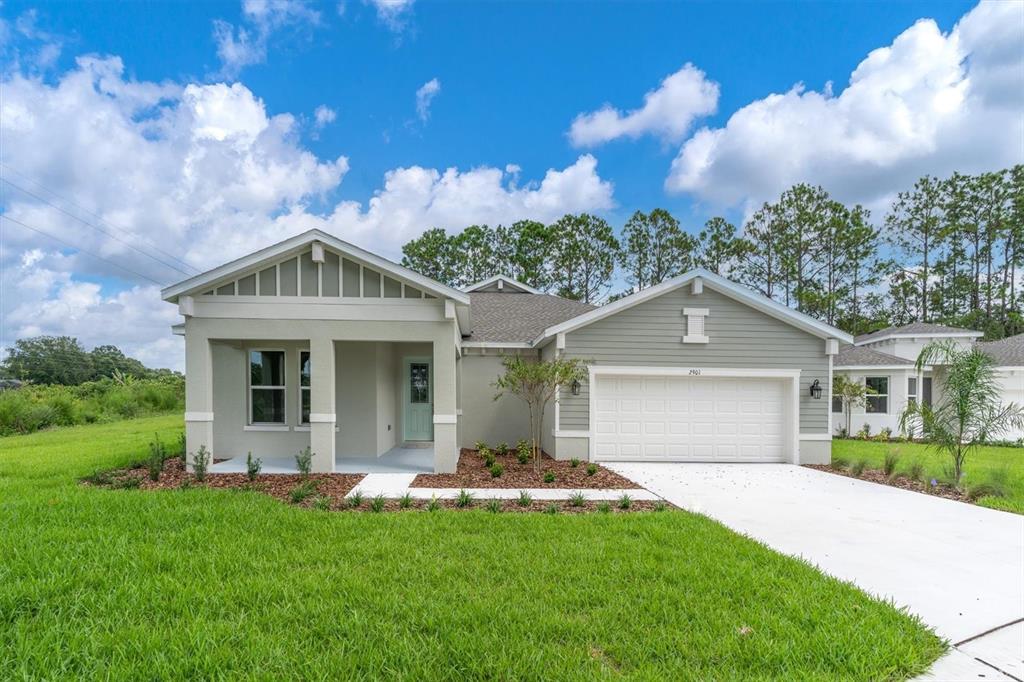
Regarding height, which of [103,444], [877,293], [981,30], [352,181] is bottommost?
[103,444]

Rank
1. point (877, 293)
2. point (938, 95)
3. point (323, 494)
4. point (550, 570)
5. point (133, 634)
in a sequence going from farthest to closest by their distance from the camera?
point (877, 293) → point (938, 95) → point (323, 494) → point (550, 570) → point (133, 634)

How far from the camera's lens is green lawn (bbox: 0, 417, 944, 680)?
2.82 meters

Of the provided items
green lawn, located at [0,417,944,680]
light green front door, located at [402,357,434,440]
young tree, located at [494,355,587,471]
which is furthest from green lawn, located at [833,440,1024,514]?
light green front door, located at [402,357,434,440]

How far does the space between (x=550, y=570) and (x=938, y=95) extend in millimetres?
17433

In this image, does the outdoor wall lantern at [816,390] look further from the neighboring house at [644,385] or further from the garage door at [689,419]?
the garage door at [689,419]

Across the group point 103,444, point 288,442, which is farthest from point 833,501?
point 103,444

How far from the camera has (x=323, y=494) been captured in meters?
7.14

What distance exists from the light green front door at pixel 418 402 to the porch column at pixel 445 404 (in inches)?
146

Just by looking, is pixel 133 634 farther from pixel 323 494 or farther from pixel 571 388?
pixel 571 388

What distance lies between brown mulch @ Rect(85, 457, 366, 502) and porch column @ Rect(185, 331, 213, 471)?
0.60 meters

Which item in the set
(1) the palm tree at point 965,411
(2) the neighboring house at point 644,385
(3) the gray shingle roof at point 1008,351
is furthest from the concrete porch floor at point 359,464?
(3) the gray shingle roof at point 1008,351

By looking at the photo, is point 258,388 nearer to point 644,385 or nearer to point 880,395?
point 644,385

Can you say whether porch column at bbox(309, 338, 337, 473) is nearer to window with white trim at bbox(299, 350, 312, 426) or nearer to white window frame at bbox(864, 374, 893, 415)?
window with white trim at bbox(299, 350, 312, 426)

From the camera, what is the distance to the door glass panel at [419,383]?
1262 cm
